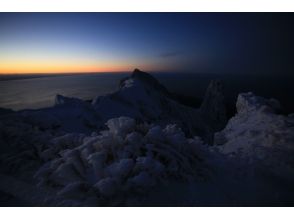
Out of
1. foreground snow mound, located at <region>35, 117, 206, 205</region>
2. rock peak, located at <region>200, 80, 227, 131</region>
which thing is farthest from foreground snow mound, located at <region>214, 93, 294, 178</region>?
rock peak, located at <region>200, 80, 227, 131</region>

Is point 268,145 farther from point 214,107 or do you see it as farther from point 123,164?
point 214,107

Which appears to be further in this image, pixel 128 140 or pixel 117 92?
pixel 117 92

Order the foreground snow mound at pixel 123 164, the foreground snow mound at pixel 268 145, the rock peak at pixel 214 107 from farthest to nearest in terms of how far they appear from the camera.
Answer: the rock peak at pixel 214 107
the foreground snow mound at pixel 268 145
the foreground snow mound at pixel 123 164

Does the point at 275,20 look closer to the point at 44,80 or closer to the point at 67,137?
the point at 67,137

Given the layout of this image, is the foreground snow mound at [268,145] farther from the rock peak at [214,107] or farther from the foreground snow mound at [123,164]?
the rock peak at [214,107]

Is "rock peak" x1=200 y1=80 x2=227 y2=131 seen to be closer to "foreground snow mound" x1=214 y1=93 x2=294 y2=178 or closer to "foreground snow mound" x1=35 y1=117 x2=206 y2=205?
"foreground snow mound" x1=214 y1=93 x2=294 y2=178

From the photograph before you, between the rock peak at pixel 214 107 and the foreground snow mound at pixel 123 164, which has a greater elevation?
the foreground snow mound at pixel 123 164

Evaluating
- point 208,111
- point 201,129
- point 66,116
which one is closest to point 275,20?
point 66,116

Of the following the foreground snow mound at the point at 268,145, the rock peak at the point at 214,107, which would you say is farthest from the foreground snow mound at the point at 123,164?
the rock peak at the point at 214,107

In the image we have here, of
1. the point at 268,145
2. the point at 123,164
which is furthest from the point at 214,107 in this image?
the point at 123,164
